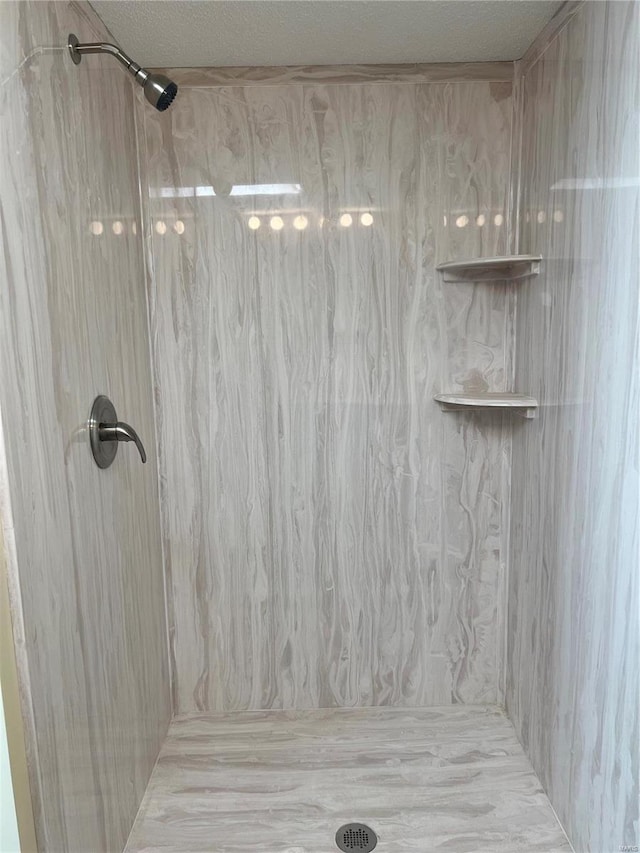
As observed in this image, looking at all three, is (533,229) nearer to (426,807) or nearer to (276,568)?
(276,568)

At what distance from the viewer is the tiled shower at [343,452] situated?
1.51 m

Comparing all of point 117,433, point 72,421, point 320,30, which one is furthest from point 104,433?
point 320,30

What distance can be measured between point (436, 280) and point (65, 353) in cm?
124

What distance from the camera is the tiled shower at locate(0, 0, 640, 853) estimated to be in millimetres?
1509

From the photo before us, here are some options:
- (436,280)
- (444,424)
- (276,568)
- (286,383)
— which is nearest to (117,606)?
(276,568)

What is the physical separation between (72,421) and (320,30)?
4.09 feet

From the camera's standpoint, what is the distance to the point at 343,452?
2.33 metres

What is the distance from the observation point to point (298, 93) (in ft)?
7.05

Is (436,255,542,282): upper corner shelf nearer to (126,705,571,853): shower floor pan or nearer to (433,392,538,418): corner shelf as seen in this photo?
(433,392,538,418): corner shelf

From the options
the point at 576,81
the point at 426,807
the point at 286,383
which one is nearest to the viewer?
the point at 576,81

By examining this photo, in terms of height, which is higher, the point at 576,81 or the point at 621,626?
the point at 576,81

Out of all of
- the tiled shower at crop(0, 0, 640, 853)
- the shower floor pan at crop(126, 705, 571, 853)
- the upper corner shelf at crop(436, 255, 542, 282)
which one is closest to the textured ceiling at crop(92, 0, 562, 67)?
the tiled shower at crop(0, 0, 640, 853)

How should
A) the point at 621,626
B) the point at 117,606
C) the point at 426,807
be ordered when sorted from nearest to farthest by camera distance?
1. the point at 621,626
2. the point at 117,606
3. the point at 426,807

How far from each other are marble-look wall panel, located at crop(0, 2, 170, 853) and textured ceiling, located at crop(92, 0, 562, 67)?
5.7 inches
